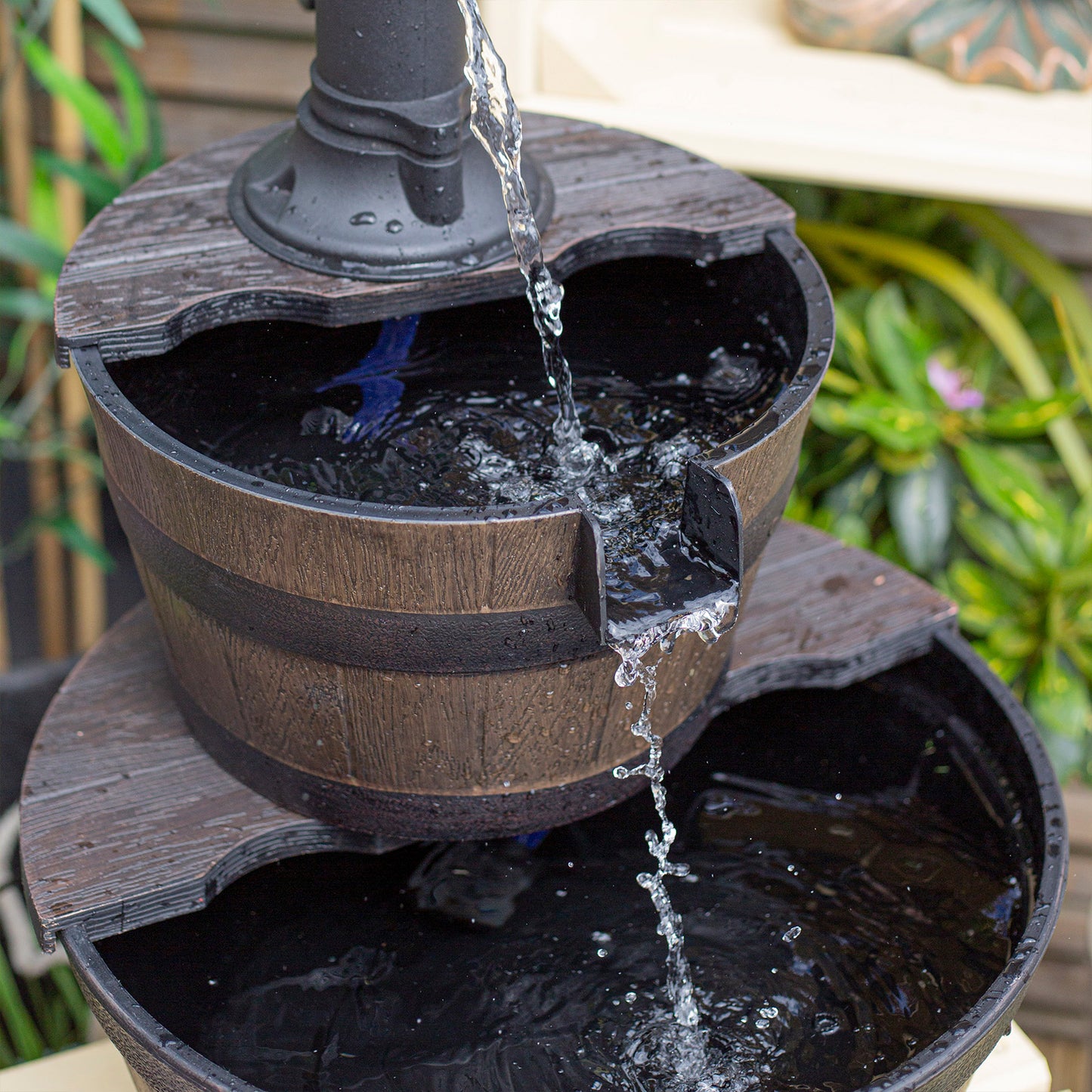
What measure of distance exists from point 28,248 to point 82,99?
254 mm

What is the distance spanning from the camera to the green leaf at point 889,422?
2.10 meters

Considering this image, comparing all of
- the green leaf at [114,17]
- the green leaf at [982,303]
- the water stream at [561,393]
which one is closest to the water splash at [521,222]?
the water stream at [561,393]

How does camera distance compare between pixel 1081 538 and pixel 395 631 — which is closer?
pixel 395 631

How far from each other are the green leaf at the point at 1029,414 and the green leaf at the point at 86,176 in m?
1.55

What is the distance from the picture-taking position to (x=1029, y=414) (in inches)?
85.0

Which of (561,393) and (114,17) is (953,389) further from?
(114,17)

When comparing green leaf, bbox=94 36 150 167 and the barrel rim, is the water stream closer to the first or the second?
the barrel rim

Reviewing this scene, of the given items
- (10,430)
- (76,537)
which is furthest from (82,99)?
(76,537)

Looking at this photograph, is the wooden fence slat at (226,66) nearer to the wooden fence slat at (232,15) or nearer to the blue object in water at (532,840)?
the wooden fence slat at (232,15)

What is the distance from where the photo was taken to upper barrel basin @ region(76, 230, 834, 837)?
38.5 inches

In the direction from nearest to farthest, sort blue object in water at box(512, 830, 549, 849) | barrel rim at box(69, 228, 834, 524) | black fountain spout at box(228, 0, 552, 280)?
barrel rim at box(69, 228, 834, 524), black fountain spout at box(228, 0, 552, 280), blue object in water at box(512, 830, 549, 849)

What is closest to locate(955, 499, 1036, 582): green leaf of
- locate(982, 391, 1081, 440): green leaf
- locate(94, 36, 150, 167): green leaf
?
locate(982, 391, 1081, 440): green leaf

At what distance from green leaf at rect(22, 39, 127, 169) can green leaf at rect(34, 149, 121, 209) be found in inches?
1.5

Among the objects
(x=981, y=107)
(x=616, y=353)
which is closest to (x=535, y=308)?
(x=616, y=353)
